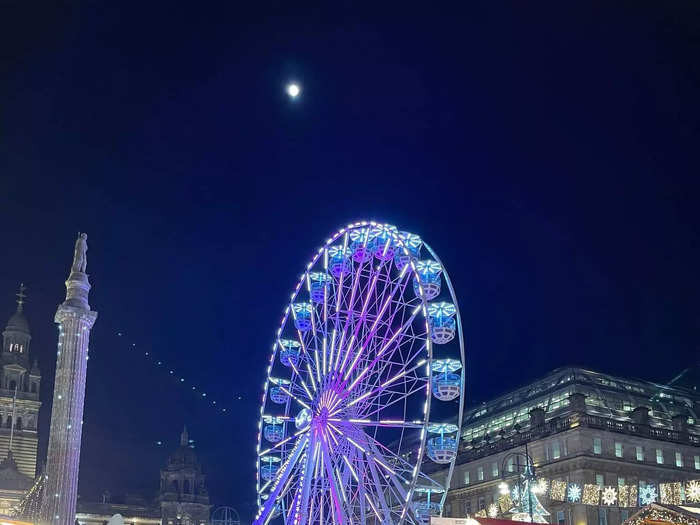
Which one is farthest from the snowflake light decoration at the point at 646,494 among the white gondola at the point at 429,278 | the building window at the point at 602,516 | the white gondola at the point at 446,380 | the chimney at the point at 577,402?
the white gondola at the point at 429,278

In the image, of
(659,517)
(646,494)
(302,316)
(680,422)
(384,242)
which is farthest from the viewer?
(680,422)

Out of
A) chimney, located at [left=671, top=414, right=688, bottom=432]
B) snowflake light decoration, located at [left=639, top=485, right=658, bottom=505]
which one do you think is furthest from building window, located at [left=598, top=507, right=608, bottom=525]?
chimney, located at [left=671, top=414, right=688, bottom=432]

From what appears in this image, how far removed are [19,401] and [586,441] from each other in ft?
251

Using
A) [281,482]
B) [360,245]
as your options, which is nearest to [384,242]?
[360,245]

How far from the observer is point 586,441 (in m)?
79.4

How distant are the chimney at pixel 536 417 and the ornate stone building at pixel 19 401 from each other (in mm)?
67240

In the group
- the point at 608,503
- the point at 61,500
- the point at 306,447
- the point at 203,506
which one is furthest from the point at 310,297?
the point at 203,506

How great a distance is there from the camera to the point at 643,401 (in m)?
90.1

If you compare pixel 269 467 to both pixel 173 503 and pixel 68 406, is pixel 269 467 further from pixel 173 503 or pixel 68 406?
pixel 173 503

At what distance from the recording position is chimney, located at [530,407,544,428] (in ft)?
281

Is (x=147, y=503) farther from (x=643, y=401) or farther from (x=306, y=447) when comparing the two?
(x=306, y=447)

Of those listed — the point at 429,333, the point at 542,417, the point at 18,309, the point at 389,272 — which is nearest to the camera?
the point at 429,333

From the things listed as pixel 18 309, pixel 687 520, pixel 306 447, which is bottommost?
pixel 687 520

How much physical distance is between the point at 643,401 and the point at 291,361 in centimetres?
4899
